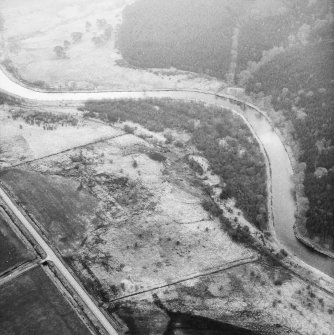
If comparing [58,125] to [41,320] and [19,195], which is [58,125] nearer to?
[19,195]

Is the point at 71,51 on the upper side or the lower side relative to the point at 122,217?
upper

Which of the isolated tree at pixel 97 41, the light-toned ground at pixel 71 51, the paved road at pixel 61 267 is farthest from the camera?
the isolated tree at pixel 97 41

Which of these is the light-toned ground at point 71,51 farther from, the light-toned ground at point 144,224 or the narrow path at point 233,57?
the light-toned ground at point 144,224

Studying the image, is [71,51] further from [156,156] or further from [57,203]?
[57,203]

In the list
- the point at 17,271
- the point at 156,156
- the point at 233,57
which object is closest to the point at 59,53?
the point at 233,57

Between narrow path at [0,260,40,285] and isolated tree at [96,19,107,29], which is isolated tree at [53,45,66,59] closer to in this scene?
isolated tree at [96,19,107,29]

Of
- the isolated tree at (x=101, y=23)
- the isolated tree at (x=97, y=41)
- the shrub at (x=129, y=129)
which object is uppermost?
the isolated tree at (x=101, y=23)

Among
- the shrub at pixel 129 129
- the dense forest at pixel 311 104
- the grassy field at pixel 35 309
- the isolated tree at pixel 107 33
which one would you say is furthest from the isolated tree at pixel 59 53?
the grassy field at pixel 35 309
